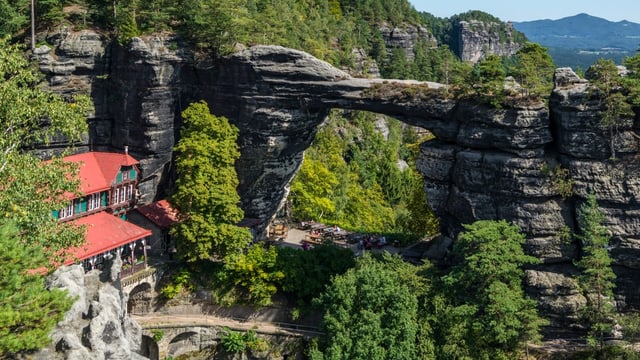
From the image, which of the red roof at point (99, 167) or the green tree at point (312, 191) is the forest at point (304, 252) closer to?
the green tree at point (312, 191)

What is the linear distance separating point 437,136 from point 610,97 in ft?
28.6

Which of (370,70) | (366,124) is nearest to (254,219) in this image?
(366,124)

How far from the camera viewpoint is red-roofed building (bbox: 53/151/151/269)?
95.2ft

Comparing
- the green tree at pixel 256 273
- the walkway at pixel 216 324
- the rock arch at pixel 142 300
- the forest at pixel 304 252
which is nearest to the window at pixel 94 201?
the forest at pixel 304 252

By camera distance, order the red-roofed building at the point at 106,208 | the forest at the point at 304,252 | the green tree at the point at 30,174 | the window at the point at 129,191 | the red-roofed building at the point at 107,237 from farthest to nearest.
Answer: the window at the point at 129,191 → the red-roofed building at the point at 106,208 → the red-roofed building at the point at 107,237 → the forest at the point at 304,252 → the green tree at the point at 30,174

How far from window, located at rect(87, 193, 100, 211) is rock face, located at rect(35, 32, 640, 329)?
3637mm

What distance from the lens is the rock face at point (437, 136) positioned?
88.7 ft

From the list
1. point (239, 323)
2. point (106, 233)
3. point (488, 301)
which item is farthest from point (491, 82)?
point (106, 233)

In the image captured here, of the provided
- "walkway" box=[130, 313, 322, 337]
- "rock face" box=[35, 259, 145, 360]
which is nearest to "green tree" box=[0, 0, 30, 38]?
"walkway" box=[130, 313, 322, 337]

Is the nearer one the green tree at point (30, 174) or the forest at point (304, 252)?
the green tree at point (30, 174)

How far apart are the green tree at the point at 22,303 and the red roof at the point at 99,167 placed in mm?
14340

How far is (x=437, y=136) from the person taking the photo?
3108 centimetres

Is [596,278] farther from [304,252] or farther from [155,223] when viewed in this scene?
[155,223]

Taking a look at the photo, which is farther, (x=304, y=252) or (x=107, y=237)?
(x=304, y=252)
